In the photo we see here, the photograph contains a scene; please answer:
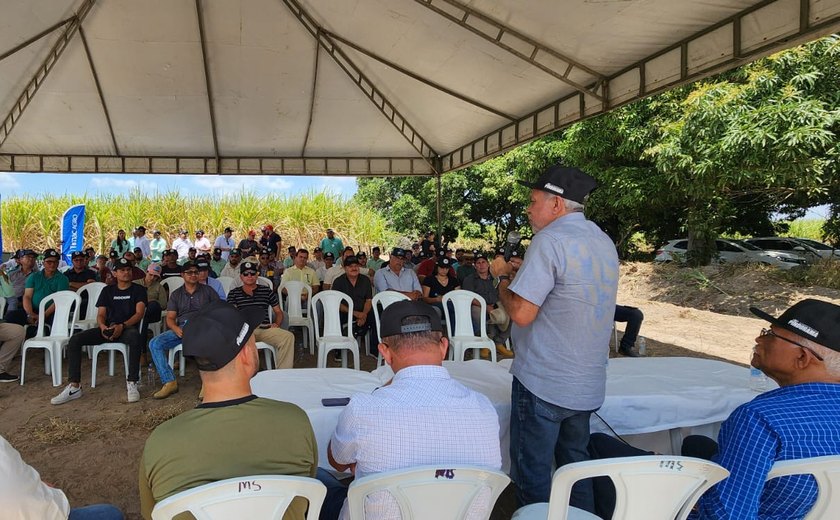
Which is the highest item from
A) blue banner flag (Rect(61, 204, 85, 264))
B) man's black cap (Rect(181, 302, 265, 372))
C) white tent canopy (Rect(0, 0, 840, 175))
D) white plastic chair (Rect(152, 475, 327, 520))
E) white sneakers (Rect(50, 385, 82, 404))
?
white tent canopy (Rect(0, 0, 840, 175))

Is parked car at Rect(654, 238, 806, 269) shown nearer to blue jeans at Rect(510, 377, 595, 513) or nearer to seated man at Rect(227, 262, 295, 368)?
A: seated man at Rect(227, 262, 295, 368)

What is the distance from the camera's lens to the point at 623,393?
8.71 ft

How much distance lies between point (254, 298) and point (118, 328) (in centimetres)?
126

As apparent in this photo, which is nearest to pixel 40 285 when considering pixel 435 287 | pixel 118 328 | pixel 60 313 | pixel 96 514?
pixel 60 313

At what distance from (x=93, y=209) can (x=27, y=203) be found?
7.12 feet

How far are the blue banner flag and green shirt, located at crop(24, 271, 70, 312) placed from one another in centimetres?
789

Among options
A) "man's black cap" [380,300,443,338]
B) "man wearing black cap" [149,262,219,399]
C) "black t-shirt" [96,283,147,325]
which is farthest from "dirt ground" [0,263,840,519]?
"man's black cap" [380,300,443,338]

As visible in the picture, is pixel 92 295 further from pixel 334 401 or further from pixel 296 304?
pixel 334 401

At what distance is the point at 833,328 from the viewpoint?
157cm

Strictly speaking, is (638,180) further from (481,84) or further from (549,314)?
(549,314)

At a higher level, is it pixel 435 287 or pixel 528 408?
pixel 435 287

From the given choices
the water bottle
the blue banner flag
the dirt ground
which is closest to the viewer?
the water bottle

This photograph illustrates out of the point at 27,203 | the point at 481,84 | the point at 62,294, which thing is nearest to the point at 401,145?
the point at 481,84

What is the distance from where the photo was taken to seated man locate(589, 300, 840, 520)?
146cm
